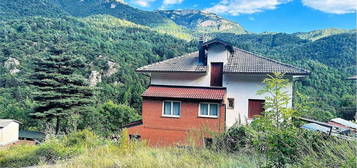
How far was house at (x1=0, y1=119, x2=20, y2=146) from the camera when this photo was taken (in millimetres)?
28719

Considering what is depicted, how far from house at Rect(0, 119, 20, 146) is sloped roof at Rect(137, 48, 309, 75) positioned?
20.9 meters

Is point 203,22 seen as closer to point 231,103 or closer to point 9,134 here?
→ point 9,134

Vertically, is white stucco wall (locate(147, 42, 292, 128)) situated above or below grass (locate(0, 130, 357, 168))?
above

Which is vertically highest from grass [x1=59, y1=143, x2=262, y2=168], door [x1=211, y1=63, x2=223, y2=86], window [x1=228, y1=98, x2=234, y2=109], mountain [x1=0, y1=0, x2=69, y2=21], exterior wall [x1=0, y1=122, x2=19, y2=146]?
mountain [x1=0, y1=0, x2=69, y2=21]

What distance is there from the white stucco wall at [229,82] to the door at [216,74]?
30 centimetres

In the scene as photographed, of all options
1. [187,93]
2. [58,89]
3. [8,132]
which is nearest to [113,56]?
[8,132]

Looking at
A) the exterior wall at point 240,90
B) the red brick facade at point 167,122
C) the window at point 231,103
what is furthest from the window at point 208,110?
the window at point 231,103

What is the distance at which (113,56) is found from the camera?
77.7m

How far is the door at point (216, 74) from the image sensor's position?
18.1 m

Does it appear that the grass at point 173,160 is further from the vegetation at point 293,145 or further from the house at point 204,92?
the house at point 204,92

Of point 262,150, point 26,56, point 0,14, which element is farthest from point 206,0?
point 0,14

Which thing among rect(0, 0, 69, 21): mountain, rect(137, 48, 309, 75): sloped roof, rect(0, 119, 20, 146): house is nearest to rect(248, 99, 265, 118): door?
rect(137, 48, 309, 75): sloped roof

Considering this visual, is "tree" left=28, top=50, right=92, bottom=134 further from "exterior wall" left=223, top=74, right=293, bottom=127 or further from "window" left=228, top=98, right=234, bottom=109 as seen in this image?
"exterior wall" left=223, top=74, right=293, bottom=127

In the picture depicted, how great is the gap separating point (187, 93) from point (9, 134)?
25.0 metres
